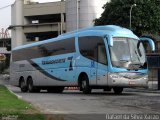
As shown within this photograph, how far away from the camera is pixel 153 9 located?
6038 centimetres

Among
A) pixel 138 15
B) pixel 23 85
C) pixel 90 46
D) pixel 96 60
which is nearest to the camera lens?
pixel 96 60

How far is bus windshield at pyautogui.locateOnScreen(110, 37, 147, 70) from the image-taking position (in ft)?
83.8

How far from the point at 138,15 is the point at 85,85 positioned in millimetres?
34054

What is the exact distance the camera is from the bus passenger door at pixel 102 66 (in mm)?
25688

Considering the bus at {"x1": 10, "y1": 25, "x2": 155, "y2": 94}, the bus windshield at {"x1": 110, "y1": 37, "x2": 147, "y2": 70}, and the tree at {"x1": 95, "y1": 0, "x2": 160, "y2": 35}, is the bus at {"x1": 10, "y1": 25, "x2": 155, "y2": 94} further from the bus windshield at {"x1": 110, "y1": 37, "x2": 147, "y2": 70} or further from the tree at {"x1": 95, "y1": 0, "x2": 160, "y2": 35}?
the tree at {"x1": 95, "y1": 0, "x2": 160, "y2": 35}

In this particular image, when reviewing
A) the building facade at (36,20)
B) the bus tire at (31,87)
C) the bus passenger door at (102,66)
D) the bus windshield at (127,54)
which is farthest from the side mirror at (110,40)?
the building facade at (36,20)

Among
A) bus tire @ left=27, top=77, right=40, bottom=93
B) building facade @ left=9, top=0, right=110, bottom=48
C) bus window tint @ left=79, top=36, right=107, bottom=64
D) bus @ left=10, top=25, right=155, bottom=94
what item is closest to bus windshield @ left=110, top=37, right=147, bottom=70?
bus @ left=10, top=25, right=155, bottom=94

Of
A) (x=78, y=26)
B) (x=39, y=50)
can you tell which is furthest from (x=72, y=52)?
(x=78, y=26)

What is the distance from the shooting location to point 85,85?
27078mm

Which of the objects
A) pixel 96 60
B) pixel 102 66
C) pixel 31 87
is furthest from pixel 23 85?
→ pixel 102 66

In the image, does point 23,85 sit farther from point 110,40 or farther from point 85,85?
point 110,40

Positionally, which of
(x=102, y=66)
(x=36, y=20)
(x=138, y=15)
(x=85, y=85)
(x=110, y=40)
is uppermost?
(x=36, y=20)

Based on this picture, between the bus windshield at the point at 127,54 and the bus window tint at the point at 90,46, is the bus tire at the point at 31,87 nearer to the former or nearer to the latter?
the bus window tint at the point at 90,46

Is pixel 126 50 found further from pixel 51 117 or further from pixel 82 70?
pixel 51 117
